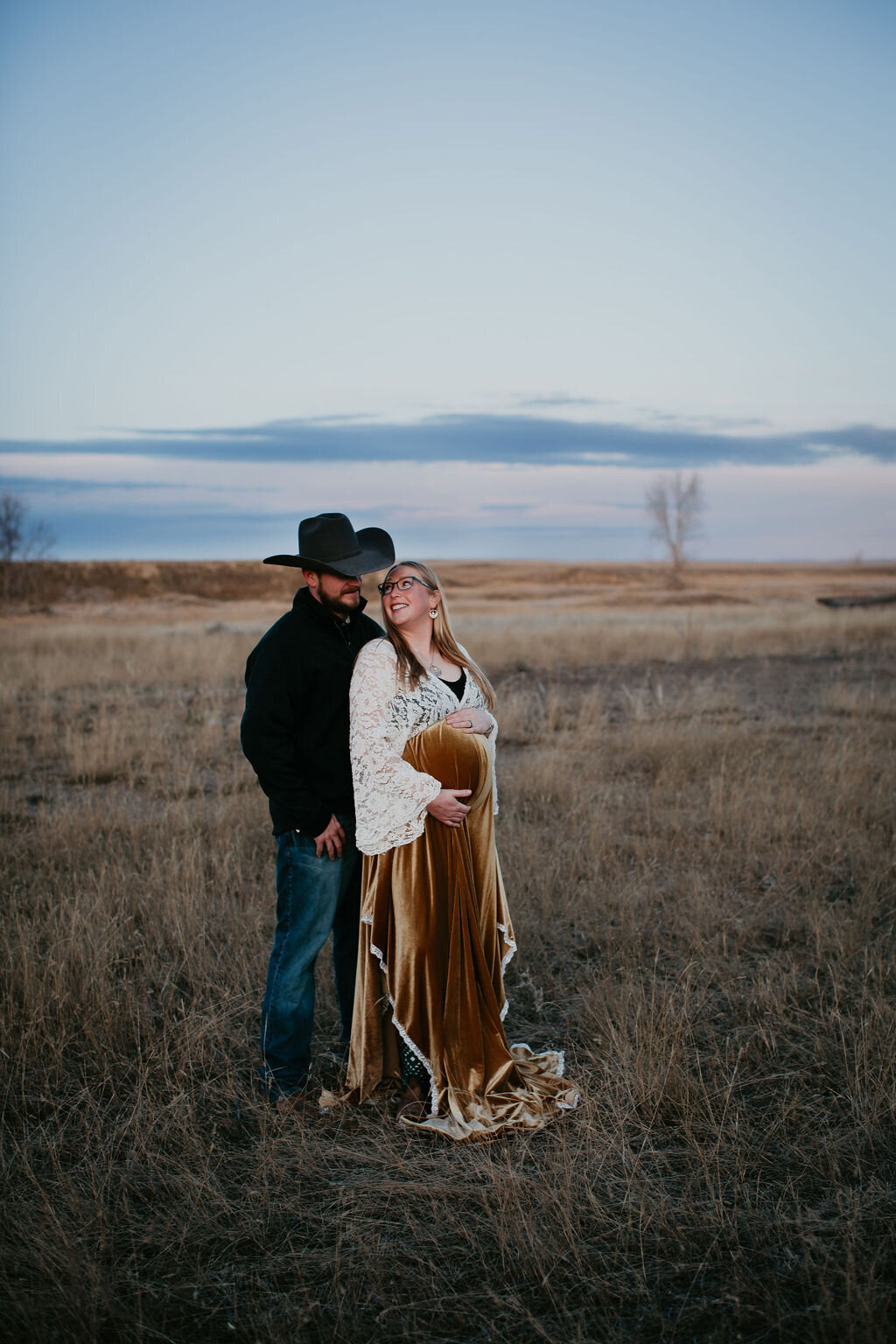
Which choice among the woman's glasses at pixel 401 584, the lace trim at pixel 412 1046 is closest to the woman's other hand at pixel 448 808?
the lace trim at pixel 412 1046

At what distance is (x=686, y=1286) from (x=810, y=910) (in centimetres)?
298

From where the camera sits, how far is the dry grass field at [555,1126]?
238 cm

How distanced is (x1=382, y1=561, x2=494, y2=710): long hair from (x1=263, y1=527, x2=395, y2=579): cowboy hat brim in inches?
4.0

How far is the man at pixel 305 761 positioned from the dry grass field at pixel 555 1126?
1.13ft

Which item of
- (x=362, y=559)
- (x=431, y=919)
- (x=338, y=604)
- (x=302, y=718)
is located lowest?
(x=431, y=919)

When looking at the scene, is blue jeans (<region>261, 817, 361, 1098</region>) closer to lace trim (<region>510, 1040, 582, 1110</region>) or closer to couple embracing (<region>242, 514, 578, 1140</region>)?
couple embracing (<region>242, 514, 578, 1140</region>)

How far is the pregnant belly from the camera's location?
3135mm

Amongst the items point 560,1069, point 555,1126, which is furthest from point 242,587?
point 555,1126

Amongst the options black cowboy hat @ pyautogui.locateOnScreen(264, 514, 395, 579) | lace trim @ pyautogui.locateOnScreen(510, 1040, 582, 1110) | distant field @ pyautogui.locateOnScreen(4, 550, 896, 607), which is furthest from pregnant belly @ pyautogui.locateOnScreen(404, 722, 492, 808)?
distant field @ pyautogui.locateOnScreen(4, 550, 896, 607)

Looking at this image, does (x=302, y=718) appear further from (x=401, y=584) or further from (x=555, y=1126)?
(x=555, y=1126)

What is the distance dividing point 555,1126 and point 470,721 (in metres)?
1.48

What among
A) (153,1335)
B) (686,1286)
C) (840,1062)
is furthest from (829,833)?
(153,1335)

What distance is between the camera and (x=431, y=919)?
3213 mm

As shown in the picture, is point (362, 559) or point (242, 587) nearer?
point (362, 559)
